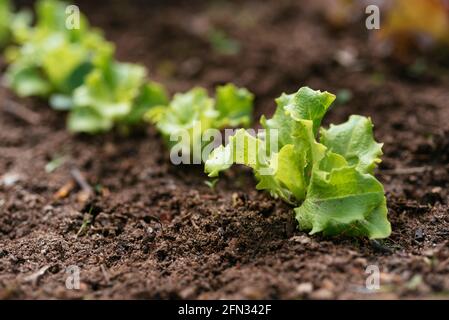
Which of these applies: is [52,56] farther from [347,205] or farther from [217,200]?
[347,205]

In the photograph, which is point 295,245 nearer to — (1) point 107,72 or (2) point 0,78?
(1) point 107,72

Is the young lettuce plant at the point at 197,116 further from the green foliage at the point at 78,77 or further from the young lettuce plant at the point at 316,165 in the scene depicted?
the young lettuce plant at the point at 316,165

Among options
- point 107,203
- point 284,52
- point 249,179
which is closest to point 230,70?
point 284,52

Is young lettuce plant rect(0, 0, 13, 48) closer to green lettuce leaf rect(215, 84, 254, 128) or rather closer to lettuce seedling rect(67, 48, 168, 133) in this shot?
lettuce seedling rect(67, 48, 168, 133)

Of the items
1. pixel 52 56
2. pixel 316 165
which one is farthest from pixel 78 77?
pixel 316 165

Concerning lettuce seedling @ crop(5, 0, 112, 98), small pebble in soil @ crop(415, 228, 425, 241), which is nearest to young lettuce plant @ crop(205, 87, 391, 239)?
small pebble in soil @ crop(415, 228, 425, 241)

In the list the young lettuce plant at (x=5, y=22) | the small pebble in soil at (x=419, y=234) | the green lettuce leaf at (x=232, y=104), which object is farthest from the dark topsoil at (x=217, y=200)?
the young lettuce plant at (x=5, y=22)

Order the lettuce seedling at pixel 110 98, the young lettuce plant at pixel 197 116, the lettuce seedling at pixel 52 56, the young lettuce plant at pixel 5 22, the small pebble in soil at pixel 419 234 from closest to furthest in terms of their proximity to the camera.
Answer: the small pebble in soil at pixel 419 234
the young lettuce plant at pixel 197 116
the lettuce seedling at pixel 110 98
the lettuce seedling at pixel 52 56
the young lettuce plant at pixel 5 22
